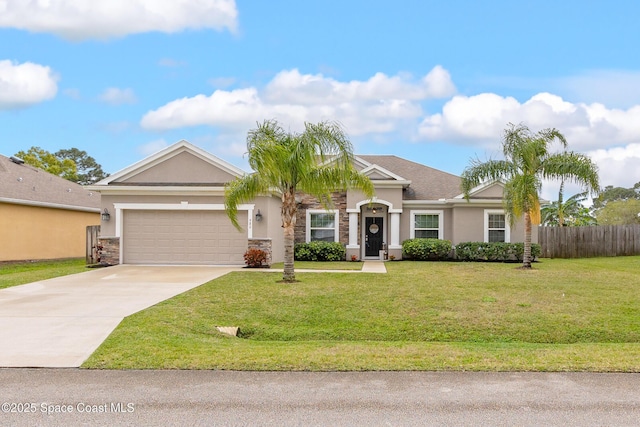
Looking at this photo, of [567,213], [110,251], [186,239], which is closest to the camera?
[110,251]

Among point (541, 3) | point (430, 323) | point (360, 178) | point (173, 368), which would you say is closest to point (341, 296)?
point (430, 323)

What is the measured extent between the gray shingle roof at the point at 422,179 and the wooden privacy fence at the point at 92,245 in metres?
12.8

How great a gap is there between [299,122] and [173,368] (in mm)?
8748

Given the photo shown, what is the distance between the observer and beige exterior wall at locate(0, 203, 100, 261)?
21031 millimetres

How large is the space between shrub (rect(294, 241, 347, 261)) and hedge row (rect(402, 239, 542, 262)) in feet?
9.78

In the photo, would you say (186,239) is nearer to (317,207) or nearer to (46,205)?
(317,207)

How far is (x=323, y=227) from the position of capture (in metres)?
→ 23.1

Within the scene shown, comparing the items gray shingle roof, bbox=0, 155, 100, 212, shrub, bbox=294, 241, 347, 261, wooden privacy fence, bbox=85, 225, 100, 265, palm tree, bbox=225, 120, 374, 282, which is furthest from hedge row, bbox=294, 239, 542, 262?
gray shingle roof, bbox=0, 155, 100, 212

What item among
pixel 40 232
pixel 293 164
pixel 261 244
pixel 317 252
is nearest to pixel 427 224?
pixel 317 252

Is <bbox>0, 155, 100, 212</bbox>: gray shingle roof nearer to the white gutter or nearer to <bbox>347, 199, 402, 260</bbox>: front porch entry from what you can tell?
the white gutter

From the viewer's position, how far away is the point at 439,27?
53.2 feet

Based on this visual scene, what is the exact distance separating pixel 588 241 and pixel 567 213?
425 inches

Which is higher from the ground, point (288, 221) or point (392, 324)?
point (288, 221)

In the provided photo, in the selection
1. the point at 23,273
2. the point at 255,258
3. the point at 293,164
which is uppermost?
the point at 293,164
